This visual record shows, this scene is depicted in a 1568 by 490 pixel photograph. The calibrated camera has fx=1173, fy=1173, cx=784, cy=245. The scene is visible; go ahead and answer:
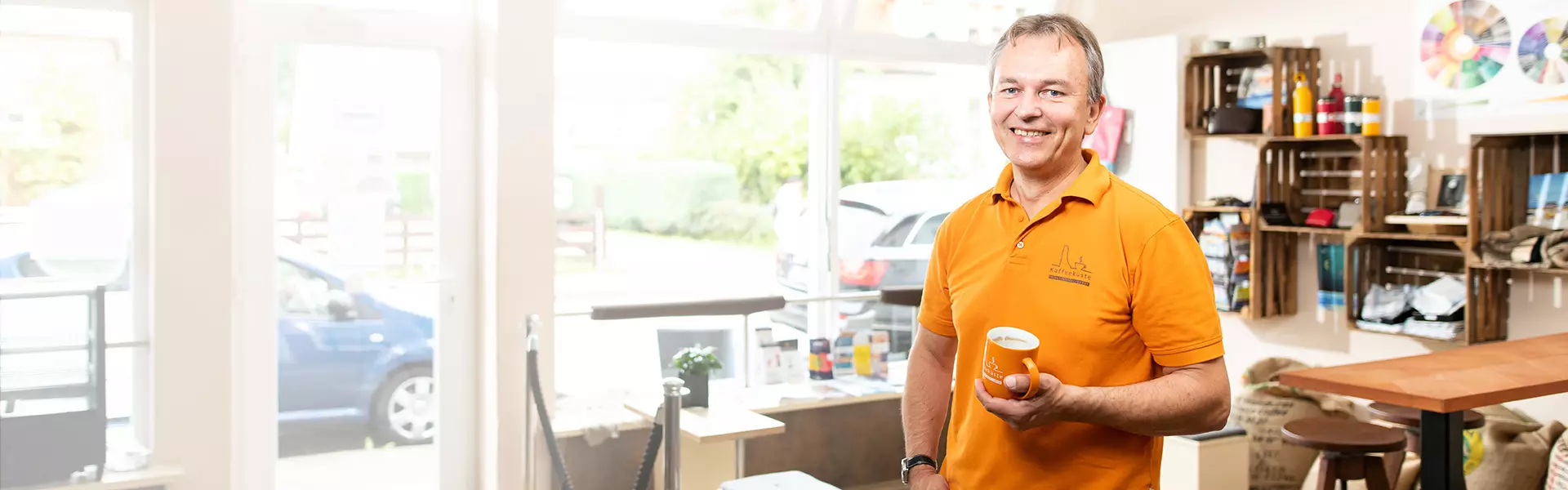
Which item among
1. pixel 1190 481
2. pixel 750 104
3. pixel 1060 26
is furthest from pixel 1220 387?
pixel 750 104

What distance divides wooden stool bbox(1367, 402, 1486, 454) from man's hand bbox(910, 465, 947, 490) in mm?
2450

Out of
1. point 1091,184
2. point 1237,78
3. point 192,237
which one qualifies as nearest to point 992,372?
point 1091,184

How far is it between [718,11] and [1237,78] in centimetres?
233

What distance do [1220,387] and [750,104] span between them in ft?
12.4

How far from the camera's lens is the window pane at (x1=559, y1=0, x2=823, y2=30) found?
475 centimetres

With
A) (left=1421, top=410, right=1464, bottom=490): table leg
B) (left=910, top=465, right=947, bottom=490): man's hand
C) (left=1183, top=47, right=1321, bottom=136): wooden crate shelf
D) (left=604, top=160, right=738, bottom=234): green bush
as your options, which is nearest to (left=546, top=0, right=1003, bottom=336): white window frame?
(left=604, top=160, right=738, bottom=234): green bush

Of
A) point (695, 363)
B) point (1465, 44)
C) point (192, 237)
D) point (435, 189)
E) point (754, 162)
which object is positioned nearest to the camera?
point (192, 237)

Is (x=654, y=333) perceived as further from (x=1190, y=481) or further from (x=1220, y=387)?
(x=1220, y=387)

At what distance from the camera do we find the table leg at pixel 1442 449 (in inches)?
108

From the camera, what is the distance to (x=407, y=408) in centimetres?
448

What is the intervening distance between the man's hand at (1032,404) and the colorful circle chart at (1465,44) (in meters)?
3.52

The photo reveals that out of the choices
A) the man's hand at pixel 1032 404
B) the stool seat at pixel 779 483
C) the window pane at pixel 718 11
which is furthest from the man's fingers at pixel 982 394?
the window pane at pixel 718 11

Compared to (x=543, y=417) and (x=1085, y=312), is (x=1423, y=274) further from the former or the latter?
(x=1085, y=312)

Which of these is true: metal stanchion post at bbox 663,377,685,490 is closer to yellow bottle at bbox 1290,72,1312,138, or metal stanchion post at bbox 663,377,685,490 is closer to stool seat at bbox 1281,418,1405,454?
stool seat at bbox 1281,418,1405,454
